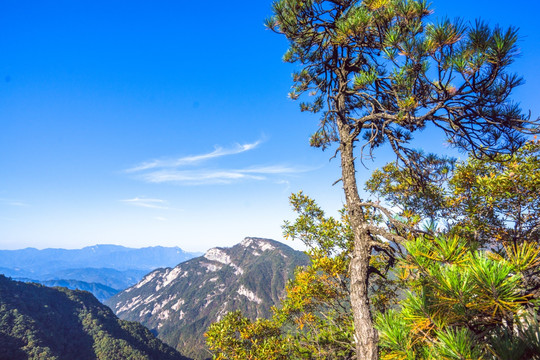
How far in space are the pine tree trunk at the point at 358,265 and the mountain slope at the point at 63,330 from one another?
452 ft

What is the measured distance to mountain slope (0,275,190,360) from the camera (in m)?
100

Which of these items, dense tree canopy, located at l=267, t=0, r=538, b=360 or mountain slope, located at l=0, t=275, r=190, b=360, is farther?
mountain slope, located at l=0, t=275, r=190, b=360

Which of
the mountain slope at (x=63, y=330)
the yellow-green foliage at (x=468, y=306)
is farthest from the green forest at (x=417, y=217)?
the mountain slope at (x=63, y=330)

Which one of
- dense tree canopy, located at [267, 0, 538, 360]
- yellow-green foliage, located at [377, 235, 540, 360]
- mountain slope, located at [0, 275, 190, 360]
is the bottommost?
mountain slope, located at [0, 275, 190, 360]

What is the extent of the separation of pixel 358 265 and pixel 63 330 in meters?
187

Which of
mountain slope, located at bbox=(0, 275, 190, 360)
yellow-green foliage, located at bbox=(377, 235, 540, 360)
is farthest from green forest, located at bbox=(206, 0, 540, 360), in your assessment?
mountain slope, located at bbox=(0, 275, 190, 360)

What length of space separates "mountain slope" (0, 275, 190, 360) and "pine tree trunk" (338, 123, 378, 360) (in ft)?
452

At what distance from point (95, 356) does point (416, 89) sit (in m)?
164

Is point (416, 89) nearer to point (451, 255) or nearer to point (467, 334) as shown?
point (451, 255)

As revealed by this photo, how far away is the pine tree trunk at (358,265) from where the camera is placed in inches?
150

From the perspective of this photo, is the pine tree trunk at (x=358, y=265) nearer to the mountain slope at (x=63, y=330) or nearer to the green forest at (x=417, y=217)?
the green forest at (x=417, y=217)

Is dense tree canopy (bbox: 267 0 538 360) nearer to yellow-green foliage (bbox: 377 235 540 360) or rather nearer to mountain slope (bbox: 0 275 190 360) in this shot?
yellow-green foliage (bbox: 377 235 540 360)

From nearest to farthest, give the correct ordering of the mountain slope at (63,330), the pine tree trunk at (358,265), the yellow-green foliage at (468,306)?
the yellow-green foliage at (468,306) → the pine tree trunk at (358,265) → the mountain slope at (63,330)

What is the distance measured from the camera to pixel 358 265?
13.7 feet
